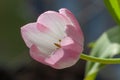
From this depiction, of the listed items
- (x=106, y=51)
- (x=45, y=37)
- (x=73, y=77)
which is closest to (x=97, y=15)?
(x=73, y=77)

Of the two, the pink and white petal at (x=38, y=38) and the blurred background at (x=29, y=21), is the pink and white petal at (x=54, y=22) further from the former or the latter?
the blurred background at (x=29, y=21)

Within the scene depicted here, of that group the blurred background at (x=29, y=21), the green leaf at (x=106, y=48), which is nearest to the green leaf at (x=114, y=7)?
the green leaf at (x=106, y=48)

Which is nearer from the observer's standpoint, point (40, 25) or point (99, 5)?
point (40, 25)

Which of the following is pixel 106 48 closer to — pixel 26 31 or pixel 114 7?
pixel 114 7

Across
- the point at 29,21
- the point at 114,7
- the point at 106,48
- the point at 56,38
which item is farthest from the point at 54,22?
the point at 29,21

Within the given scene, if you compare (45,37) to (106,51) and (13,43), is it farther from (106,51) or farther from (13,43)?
(13,43)

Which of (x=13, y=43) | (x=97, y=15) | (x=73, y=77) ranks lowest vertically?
(x=73, y=77)

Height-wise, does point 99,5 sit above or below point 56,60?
below
